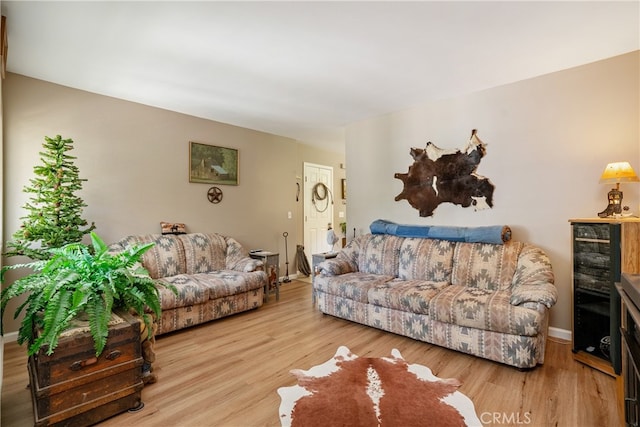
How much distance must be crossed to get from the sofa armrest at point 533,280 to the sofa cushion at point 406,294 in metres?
0.66

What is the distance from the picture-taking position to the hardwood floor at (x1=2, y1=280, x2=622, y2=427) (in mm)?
1766

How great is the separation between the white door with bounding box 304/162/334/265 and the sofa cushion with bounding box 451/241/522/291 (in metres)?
3.17

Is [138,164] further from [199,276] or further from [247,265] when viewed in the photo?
[247,265]

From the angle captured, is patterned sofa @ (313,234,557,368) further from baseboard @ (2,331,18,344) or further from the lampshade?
baseboard @ (2,331,18,344)

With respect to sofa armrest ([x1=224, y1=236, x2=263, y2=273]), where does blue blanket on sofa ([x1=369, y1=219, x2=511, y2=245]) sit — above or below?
above

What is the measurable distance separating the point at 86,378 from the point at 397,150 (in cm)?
380

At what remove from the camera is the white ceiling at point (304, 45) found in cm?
200

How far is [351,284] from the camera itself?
329 centimetres

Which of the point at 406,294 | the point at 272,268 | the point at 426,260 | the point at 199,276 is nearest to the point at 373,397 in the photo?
the point at 406,294

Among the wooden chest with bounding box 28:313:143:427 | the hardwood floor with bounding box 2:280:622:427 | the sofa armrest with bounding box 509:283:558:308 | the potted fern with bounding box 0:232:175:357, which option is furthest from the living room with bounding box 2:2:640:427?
the wooden chest with bounding box 28:313:143:427

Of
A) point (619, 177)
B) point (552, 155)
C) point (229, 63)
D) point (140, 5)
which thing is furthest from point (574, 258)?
point (140, 5)

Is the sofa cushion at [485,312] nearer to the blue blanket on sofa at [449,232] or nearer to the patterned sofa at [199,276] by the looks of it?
the blue blanket on sofa at [449,232]

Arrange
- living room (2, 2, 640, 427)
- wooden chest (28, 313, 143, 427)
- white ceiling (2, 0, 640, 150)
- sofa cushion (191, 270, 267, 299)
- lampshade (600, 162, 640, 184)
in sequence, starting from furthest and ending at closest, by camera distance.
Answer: sofa cushion (191, 270, 267, 299)
living room (2, 2, 640, 427)
lampshade (600, 162, 640, 184)
white ceiling (2, 0, 640, 150)
wooden chest (28, 313, 143, 427)

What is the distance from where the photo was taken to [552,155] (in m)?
2.93
